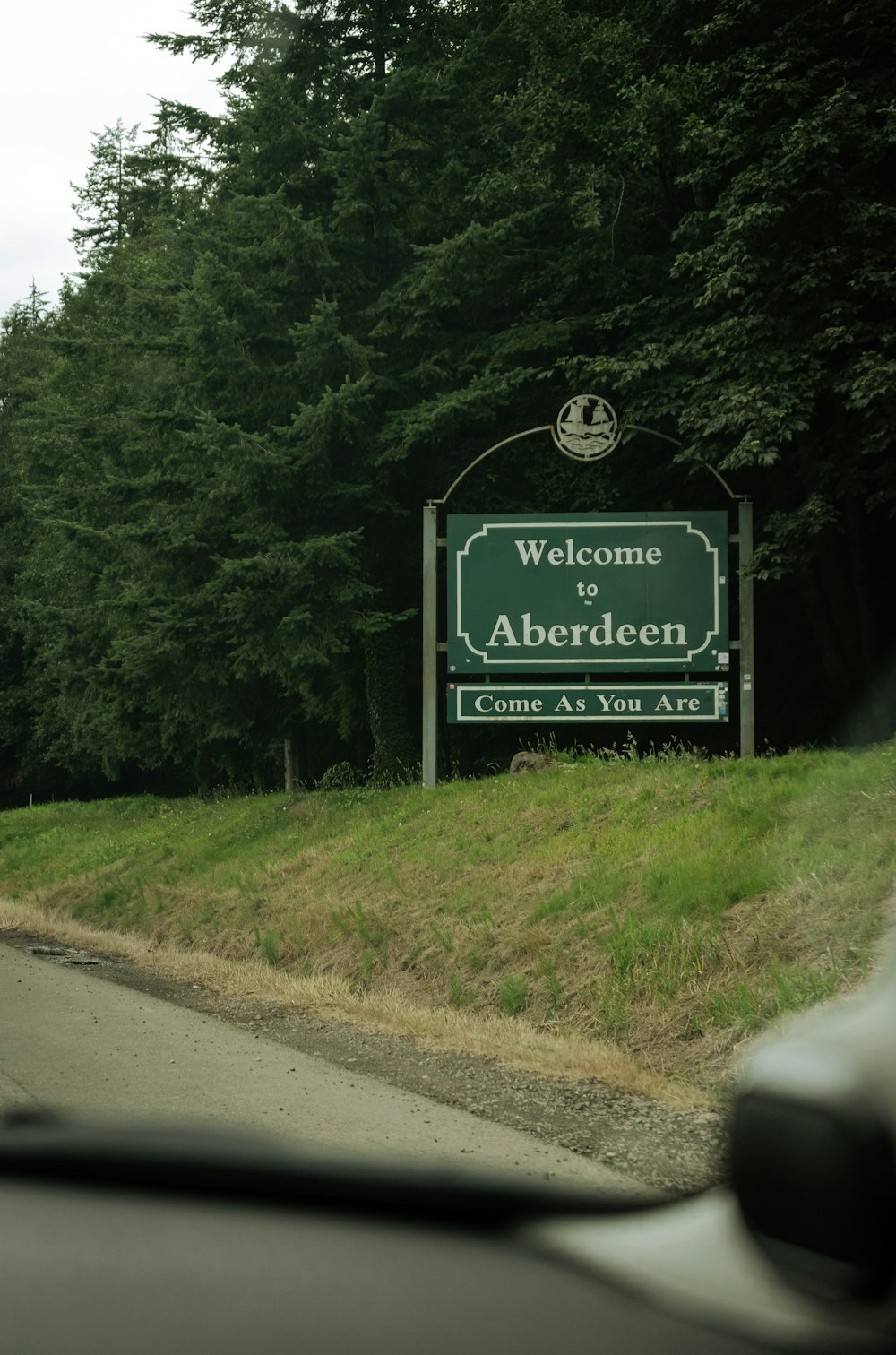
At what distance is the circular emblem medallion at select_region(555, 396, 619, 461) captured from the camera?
19250 millimetres

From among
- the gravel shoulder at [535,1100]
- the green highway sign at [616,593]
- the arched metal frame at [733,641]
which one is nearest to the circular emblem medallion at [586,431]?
the arched metal frame at [733,641]

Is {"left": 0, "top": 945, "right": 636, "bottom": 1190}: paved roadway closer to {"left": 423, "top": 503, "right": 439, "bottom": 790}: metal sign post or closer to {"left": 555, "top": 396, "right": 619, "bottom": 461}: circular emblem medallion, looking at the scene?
{"left": 423, "top": 503, "right": 439, "bottom": 790}: metal sign post

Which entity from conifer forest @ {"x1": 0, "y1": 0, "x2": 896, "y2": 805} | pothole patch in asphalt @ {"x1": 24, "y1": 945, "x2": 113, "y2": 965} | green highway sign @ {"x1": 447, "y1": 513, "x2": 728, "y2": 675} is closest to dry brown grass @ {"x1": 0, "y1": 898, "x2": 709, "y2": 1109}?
pothole patch in asphalt @ {"x1": 24, "y1": 945, "x2": 113, "y2": 965}

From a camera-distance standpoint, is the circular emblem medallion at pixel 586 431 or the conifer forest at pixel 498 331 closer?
the conifer forest at pixel 498 331

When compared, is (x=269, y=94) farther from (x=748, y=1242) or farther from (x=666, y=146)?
(x=748, y=1242)

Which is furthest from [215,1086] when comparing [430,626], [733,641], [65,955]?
[733,641]

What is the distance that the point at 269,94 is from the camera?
25016 mm

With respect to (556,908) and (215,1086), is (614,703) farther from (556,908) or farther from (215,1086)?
(215,1086)

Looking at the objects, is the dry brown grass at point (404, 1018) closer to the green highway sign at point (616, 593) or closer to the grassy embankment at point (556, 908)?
the grassy embankment at point (556, 908)

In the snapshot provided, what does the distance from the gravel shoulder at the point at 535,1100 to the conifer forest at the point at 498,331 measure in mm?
9978

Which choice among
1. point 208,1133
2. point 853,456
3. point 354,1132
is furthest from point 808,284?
point 208,1133

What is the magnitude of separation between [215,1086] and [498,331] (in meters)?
20.4

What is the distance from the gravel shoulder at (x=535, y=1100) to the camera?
5633mm

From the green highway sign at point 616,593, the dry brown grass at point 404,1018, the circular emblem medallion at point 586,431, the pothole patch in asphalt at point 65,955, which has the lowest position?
the pothole patch in asphalt at point 65,955
